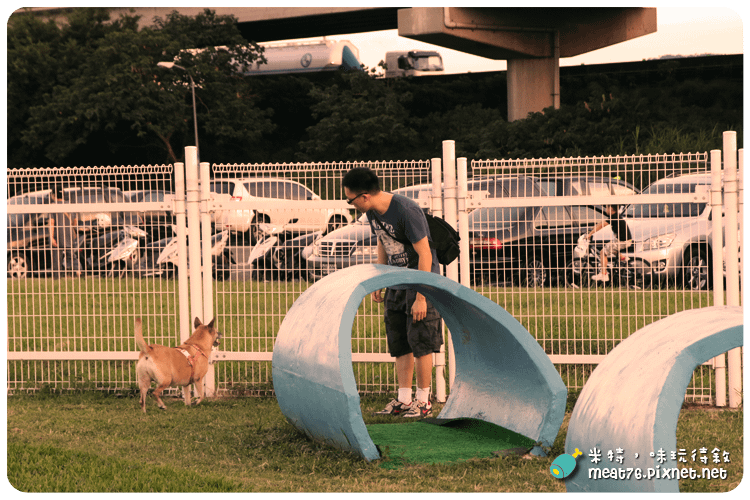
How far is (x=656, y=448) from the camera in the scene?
143 inches

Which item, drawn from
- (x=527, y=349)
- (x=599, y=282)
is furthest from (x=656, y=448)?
(x=599, y=282)

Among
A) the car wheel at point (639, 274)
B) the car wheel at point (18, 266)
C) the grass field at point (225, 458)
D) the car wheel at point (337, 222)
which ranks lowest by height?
the grass field at point (225, 458)

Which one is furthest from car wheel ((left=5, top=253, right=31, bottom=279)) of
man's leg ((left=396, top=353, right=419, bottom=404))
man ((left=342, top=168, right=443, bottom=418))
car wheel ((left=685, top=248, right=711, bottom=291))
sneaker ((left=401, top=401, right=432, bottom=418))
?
car wheel ((left=685, top=248, right=711, bottom=291))

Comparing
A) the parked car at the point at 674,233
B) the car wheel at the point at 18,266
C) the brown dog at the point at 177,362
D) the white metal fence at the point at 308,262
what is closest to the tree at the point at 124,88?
the car wheel at the point at 18,266

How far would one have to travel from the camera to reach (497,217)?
6.96 metres

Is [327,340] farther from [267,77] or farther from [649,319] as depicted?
[267,77]

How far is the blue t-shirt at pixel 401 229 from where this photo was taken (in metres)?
5.64

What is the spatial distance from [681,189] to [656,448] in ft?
11.5

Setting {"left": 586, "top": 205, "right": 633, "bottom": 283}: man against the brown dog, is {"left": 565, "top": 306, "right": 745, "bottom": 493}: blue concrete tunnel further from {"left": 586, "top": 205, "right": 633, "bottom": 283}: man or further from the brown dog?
the brown dog

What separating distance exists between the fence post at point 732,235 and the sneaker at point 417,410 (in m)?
2.52

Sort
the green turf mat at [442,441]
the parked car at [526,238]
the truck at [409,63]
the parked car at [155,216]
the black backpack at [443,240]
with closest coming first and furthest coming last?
the green turf mat at [442,441] → the black backpack at [443,240] → the parked car at [526,238] → the parked car at [155,216] → the truck at [409,63]

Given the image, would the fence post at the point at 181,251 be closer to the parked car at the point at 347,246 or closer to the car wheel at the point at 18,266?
the parked car at the point at 347,246

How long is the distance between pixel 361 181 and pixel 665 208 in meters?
2.69

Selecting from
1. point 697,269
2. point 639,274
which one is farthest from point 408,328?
point 697,269
